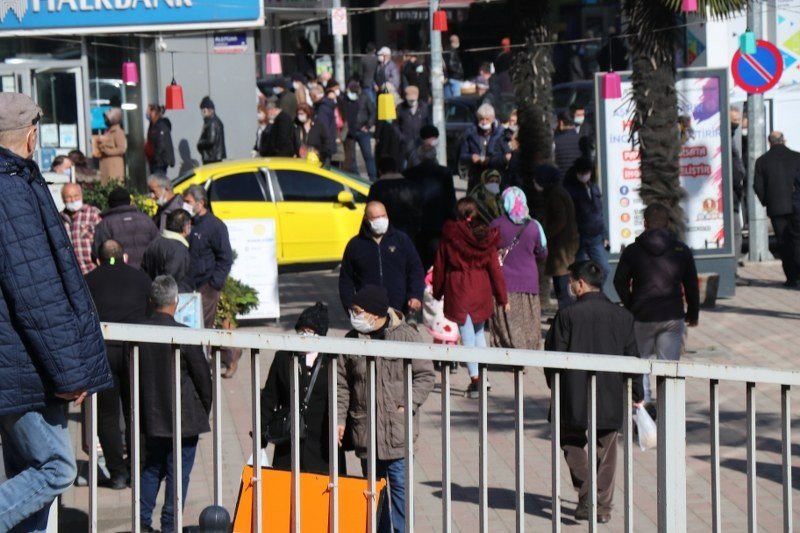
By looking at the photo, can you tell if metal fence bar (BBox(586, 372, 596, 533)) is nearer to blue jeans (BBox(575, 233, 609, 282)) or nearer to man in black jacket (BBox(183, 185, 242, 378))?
man in black jacket (BBox(183, 185, 242, 378))

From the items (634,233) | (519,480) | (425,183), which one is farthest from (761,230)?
(519,480)

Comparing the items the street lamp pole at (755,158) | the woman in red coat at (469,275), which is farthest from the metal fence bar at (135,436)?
the street lamp pole at (755,158)

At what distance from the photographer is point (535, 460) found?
988 cm

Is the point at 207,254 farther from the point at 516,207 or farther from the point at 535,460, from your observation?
the point at 535,460

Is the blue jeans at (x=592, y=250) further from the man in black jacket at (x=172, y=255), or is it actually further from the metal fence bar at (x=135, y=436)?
the metal fence bar at (x=135, y=436)

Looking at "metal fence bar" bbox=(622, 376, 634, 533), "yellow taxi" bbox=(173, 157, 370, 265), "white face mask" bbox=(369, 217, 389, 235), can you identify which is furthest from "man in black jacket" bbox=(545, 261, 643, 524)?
"yellow taxi" bbox=(173, 157, 370, 265)

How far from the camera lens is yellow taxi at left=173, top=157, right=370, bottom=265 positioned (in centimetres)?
1752

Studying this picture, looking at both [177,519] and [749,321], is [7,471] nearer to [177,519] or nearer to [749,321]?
[177,519]

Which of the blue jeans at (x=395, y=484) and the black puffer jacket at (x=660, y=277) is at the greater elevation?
the black puffer jacket at (x=660, y=277)

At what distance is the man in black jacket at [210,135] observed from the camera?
2280 cm

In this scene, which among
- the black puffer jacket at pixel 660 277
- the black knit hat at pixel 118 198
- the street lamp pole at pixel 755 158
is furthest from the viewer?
the street lamp pole at pixel 755 158

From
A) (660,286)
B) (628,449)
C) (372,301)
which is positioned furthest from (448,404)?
(660,286)

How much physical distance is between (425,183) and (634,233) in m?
2.68

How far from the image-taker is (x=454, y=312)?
38.7ft
